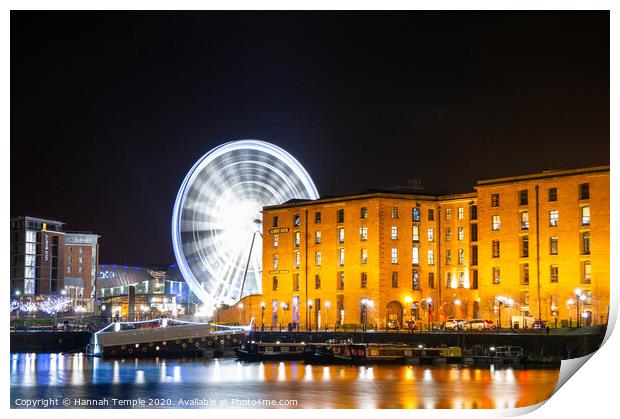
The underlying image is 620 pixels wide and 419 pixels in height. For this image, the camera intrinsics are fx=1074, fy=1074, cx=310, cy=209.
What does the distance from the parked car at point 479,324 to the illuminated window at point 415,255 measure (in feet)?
30.2

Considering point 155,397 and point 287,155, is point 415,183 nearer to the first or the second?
point 287,155

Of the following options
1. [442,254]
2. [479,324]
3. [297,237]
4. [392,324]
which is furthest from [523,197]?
[297,237]

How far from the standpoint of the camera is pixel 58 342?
231 ft

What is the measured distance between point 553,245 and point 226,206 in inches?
732

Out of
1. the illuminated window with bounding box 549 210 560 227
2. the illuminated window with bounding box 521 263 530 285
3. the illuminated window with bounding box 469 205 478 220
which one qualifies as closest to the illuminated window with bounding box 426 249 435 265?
the illuminated window with bounding box 469 205 478 220

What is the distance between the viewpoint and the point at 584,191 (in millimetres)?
55656

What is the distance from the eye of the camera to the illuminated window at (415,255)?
65562 millimetres

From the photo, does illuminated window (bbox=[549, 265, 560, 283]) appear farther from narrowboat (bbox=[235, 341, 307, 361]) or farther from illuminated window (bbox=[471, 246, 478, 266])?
narrowboat (bbox=[235, 341, 307, 361])

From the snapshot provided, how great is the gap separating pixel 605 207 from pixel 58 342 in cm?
3647

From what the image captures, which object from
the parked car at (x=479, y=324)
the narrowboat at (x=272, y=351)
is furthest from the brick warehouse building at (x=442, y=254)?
the narrowboat at (x=272, y=351)

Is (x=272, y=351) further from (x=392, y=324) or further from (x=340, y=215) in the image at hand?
(x=340, y=215)

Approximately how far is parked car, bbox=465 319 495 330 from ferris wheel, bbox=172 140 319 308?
1307 centimetres

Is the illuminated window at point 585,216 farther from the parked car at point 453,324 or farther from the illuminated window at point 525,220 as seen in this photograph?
the parked car at point 453,324
